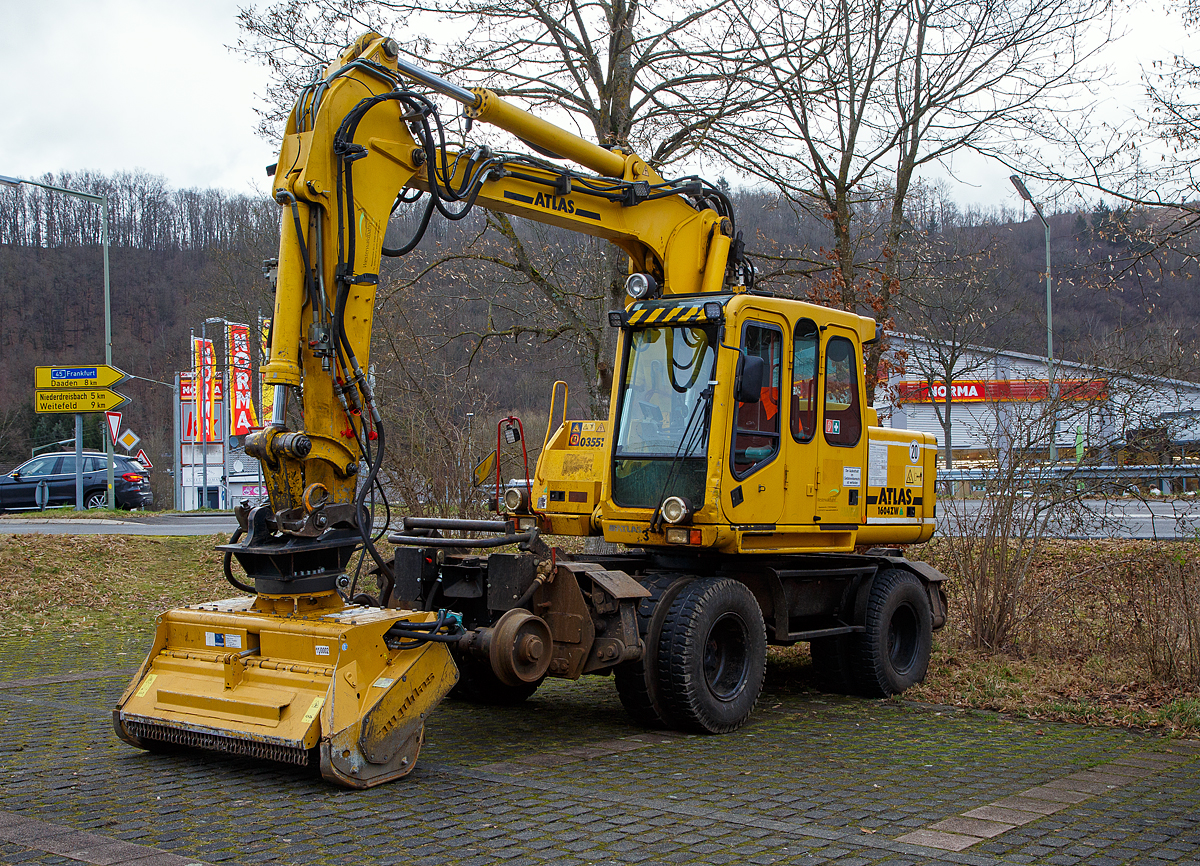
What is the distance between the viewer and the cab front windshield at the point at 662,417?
8.01m

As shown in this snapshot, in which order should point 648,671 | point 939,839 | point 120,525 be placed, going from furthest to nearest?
point 120,525 < point 648,671 < point 939,839

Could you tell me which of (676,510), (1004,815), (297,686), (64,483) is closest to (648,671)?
(676,510)

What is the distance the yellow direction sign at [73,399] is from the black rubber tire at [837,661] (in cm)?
1899

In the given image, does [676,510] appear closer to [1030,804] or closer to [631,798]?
[631,798]

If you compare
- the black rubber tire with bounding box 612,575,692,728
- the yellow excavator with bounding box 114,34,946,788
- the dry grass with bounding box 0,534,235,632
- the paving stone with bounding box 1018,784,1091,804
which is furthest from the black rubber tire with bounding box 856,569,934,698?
the dry grass with bounding box 0,534,235,632

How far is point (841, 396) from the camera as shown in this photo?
885 cm

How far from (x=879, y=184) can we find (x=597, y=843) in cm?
1288

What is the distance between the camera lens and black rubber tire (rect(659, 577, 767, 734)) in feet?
24.4

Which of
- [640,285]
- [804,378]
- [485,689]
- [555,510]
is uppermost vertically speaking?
[640,285]

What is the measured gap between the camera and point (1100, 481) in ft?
39.3

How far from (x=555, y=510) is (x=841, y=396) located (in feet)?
7.83

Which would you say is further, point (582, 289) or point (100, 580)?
point (582, 289)

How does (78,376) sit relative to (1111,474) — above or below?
above

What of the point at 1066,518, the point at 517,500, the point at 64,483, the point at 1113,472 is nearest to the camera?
the point at 517,500
